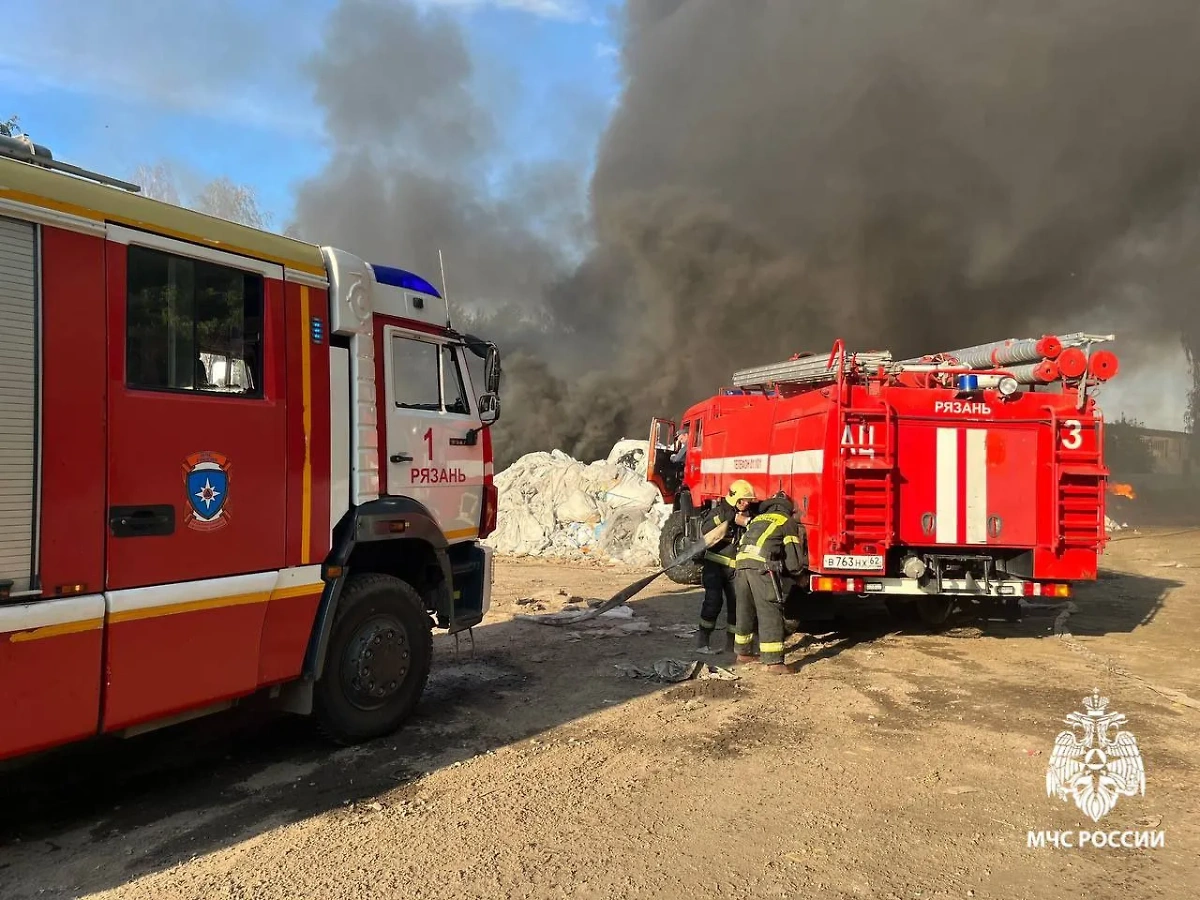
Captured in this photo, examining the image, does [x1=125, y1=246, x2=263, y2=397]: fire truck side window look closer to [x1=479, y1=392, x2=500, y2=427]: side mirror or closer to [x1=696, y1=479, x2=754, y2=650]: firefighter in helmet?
[x1=479, y1=392, x2=500, y2=427]: side mirror

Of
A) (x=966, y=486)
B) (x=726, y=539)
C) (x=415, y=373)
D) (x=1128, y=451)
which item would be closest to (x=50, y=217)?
(x=415, y=373)

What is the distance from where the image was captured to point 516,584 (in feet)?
34.4

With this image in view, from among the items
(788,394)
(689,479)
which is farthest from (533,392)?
(788,394)

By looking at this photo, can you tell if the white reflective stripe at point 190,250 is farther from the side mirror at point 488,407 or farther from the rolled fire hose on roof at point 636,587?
the rolled fire hose on roof at point 636,587

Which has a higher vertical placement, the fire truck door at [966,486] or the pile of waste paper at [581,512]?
the fire truck door at [966,486]

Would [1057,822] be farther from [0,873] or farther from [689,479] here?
[689,479]

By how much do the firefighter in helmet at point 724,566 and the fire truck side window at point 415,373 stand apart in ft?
9.21

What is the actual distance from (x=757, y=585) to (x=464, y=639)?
263 centimetres

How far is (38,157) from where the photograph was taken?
3217 mm

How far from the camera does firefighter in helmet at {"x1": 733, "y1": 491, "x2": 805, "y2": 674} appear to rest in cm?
600

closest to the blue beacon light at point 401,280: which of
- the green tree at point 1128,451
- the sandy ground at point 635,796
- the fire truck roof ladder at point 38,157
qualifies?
the fire truck roof ladder at point 38,157

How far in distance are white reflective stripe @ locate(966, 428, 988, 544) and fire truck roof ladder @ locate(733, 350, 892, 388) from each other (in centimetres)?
95

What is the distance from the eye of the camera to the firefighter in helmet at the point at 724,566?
6.59 metres

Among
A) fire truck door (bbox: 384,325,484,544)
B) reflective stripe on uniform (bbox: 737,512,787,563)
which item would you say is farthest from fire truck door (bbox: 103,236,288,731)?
reflective stripe on uniform (bbox: 737,512,787,563)
